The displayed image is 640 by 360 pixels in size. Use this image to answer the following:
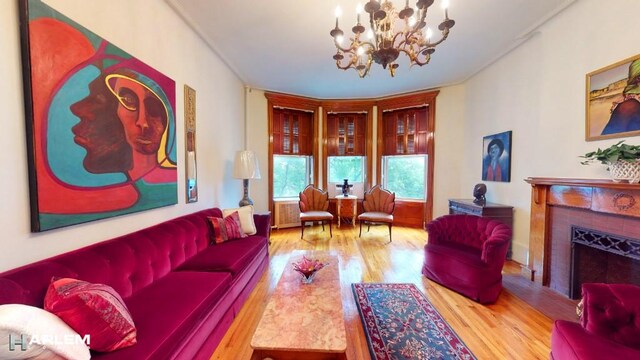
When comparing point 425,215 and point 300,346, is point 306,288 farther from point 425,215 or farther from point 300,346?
point 425,215

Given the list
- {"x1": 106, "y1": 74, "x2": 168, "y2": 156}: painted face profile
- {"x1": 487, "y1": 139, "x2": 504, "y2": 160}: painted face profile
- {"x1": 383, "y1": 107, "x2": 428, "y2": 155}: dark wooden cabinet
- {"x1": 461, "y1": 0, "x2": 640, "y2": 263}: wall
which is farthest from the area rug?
{"x1": 383, "y1": 107, "x2": 428, "y2": 155}: dark wooden cabinet

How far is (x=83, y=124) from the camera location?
1557 mm

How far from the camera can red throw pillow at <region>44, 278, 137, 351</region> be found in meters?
1.04

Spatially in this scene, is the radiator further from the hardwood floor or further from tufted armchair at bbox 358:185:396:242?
tufted armchair at bbox 358:185:396:242

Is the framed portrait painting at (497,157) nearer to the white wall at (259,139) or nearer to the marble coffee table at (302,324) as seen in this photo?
the marble coffee table at (302,324)

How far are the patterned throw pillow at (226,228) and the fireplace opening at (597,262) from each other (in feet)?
12.1

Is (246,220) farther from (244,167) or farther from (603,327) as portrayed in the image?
(603,327)

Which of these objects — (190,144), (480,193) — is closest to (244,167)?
(190,144)

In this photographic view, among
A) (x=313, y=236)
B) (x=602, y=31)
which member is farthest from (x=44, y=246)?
(x=602, y=31)

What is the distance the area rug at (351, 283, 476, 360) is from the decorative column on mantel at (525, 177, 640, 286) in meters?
1.52

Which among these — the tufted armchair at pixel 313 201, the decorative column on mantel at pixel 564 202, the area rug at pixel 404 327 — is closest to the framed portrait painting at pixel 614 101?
the decorative column on mantel at pixel 564 202

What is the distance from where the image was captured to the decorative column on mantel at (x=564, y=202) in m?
1.94

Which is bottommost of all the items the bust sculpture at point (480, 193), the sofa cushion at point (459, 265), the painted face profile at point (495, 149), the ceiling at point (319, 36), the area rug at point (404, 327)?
the area rug at point (404, 327)

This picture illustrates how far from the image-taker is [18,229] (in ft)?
4.12
